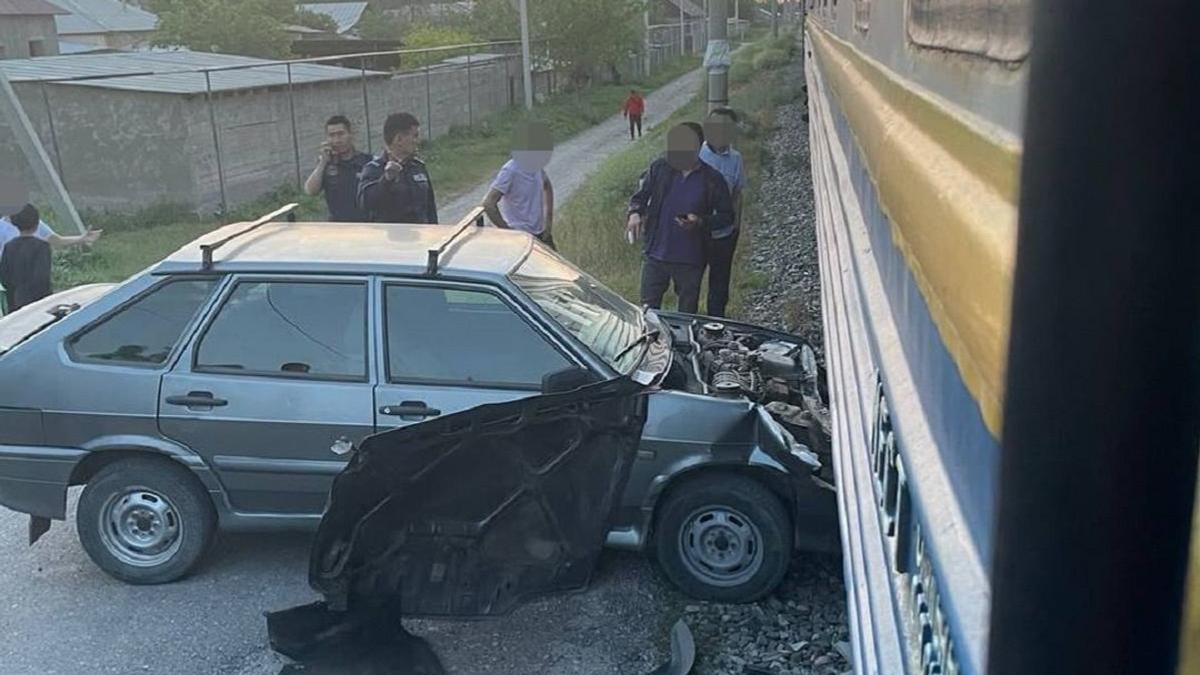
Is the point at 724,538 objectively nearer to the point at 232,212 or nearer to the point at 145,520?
the point at 145,520

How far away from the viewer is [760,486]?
15.6 ft

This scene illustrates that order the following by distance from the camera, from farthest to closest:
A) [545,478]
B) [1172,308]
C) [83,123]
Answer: [83,123], [545,478], [1172,308]

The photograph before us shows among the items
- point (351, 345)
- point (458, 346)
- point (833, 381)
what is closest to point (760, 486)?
point (458, 346)

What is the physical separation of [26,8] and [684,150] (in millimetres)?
35793

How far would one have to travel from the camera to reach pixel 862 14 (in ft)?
9.50

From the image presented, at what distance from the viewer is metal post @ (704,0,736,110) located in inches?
430

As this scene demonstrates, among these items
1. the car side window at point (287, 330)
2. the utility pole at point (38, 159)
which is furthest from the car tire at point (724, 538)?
the utility pole at point (38, 159)

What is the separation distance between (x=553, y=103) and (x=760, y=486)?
3037 centimetres

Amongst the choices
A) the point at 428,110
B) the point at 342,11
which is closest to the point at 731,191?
the point at 428,110

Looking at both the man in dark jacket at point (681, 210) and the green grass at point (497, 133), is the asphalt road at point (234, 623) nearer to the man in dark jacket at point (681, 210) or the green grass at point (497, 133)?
the man in dark jacket at point (681, 210)

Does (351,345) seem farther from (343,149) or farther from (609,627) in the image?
(343,149)

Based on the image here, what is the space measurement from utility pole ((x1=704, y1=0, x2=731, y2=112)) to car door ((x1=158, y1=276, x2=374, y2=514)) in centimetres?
659

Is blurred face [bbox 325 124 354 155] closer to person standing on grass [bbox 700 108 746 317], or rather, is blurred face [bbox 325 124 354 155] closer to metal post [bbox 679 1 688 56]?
person standing on grass [bbox 700 108 746 317]

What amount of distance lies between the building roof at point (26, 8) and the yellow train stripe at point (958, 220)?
39881 millimetres
